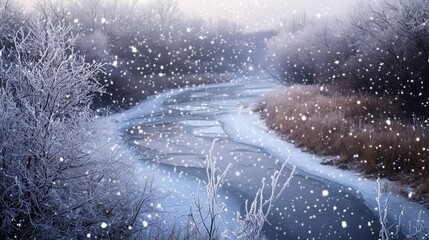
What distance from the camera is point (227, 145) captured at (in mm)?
14320

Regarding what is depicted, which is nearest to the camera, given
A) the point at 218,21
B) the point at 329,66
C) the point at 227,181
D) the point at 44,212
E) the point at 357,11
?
the point at 44,212

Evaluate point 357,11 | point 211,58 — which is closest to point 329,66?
point 357,11

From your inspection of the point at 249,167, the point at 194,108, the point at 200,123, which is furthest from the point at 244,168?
the point at 194,108

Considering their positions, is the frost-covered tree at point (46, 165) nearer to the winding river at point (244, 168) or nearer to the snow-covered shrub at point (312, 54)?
the winding river at point (244, 168)

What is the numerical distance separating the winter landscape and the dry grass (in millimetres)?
53

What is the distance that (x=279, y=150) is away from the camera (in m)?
13.6

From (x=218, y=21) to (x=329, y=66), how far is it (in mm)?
54018

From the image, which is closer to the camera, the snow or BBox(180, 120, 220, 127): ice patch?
the snow

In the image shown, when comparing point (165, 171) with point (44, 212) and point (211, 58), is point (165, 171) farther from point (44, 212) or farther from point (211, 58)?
point (211, 58)

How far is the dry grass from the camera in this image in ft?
32.7

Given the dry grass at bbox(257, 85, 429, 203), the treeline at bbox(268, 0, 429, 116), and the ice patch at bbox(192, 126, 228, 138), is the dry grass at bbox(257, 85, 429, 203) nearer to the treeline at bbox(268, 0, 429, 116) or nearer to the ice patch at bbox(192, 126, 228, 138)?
the treeline at bbox(268, 0, 429, 116)

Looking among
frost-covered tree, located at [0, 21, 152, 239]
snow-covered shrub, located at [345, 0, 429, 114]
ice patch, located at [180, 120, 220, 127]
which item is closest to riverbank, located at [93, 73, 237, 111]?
ice patch, located at [180, 120, 220, 127]

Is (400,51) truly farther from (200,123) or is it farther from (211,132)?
(200,123)

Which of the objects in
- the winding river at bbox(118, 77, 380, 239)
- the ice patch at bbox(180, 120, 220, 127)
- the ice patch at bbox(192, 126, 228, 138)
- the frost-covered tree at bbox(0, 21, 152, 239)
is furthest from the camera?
the ice patch at bbox(180, 120, 220, 127)
